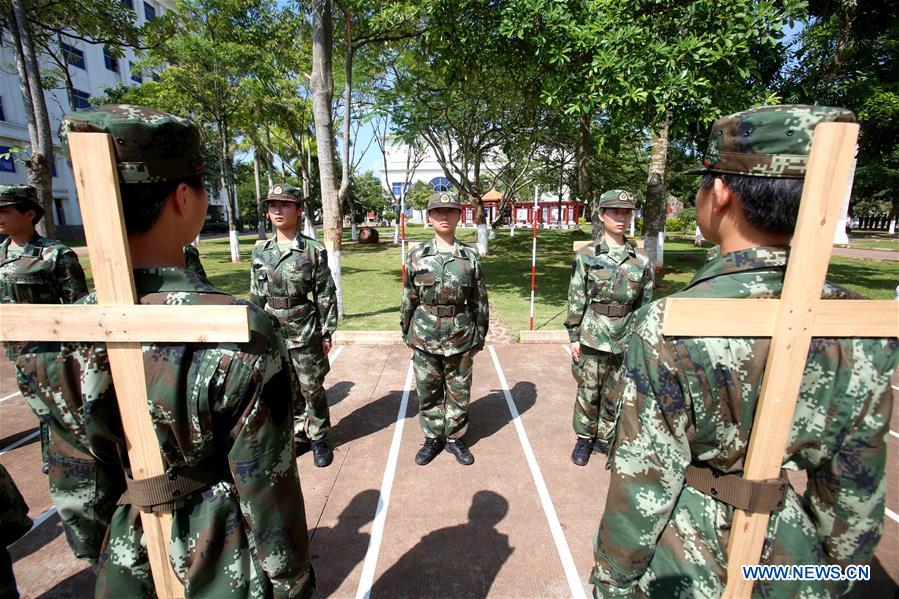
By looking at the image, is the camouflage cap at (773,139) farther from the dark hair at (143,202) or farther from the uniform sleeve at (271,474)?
the dark hair at (143,202)

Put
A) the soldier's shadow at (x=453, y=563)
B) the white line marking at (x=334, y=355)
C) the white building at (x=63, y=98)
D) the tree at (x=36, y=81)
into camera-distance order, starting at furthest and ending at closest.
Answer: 1. the white building at (x=63, y=98)
2. the tree at (x=36, y=81)
3. the white line marking at (x=334, y=355)
4. the soldier's shadow at (x=453, y=563)

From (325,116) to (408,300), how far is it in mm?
5008

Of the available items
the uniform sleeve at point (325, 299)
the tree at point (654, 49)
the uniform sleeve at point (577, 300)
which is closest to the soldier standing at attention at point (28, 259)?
the uniform sleeve at point (325, 299)

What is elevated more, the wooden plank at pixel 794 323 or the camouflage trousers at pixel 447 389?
the wooden plank at pixel 794 323

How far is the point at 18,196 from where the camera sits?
3807 mm

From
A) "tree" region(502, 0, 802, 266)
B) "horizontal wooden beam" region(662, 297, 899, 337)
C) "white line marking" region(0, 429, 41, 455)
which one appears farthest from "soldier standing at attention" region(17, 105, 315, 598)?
"tree" region(502, 0, 802, 266)

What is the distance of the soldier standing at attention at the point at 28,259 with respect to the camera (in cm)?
378

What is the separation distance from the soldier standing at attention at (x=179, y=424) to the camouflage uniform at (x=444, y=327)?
230 centimetres

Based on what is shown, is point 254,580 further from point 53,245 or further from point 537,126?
point 537,126

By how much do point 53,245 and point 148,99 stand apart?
16364 millimetres

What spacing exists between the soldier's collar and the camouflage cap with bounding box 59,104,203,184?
4.82 feet

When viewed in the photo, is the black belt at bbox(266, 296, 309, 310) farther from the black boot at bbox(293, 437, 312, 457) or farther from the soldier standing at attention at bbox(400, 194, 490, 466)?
the black boot at bbox(293, 437, 312, 457)

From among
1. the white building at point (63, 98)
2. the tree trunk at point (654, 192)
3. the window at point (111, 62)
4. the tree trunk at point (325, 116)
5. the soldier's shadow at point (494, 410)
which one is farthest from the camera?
the window at point (111, 62)

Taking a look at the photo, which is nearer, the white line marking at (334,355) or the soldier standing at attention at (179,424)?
the soldier standing at attention at (179,424)
